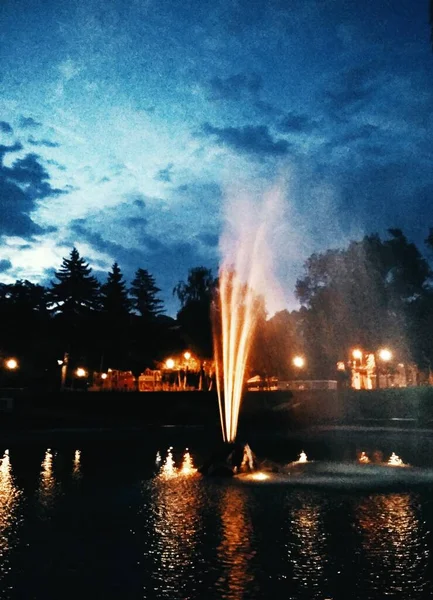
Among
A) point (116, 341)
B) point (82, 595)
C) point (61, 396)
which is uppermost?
point (116, 341)

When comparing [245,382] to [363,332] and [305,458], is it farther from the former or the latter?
[305,458]

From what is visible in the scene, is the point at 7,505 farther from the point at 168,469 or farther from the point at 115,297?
the point at 115,297

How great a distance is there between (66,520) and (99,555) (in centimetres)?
296

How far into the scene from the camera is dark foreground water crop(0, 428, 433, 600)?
27.6ft

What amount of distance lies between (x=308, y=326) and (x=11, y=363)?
27.9 meters

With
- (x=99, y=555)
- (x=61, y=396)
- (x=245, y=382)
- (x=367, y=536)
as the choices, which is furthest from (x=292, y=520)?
(x=245, y=382)

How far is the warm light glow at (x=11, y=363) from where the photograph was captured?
54781 millimetres

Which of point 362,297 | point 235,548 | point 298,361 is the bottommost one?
point 235,548

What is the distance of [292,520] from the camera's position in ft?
41.1

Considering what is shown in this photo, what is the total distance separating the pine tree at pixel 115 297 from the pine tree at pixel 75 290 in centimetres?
164

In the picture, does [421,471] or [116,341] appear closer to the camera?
[421,471]

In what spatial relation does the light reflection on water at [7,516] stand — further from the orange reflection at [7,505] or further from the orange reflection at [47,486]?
the orange reflection at [47,486]

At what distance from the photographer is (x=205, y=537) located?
11148 mm

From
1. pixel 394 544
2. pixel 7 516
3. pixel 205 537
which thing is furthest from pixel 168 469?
pixel 394 544
